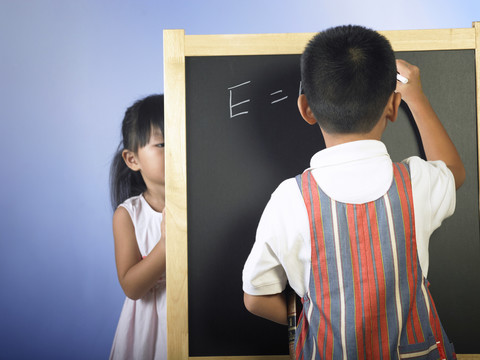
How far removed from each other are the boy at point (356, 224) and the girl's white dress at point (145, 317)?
78 centimetres

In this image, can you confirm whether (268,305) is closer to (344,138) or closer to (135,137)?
(344,138)

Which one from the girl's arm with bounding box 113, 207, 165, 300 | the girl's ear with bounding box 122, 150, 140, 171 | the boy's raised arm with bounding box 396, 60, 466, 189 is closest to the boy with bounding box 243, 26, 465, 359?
the boy's raised arm with bounding box 396, 60, 466, 189

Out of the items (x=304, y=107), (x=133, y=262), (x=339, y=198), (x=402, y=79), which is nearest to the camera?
(x=339, y=198)

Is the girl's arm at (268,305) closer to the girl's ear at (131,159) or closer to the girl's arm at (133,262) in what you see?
the girl's arm at (133,262)

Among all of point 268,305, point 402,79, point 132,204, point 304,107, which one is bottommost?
point 268,305

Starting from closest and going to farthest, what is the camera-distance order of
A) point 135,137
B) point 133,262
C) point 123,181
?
1. point 133,262
2. point 135,137
3. point 123,181

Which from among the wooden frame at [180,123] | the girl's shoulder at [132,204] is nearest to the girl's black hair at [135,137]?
the girl's shoulder at [132,204]

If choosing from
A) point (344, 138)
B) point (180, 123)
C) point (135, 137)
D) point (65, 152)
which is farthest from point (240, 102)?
point (65, 152)

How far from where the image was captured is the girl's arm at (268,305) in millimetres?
1021

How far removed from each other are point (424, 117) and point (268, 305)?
572 millimetres

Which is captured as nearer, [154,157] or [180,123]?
[180,123]

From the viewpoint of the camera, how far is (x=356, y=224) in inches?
34.9

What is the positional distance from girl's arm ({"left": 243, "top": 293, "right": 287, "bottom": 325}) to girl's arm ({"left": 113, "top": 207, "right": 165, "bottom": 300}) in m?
0.42

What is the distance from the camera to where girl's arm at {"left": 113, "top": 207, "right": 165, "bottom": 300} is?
147cm
